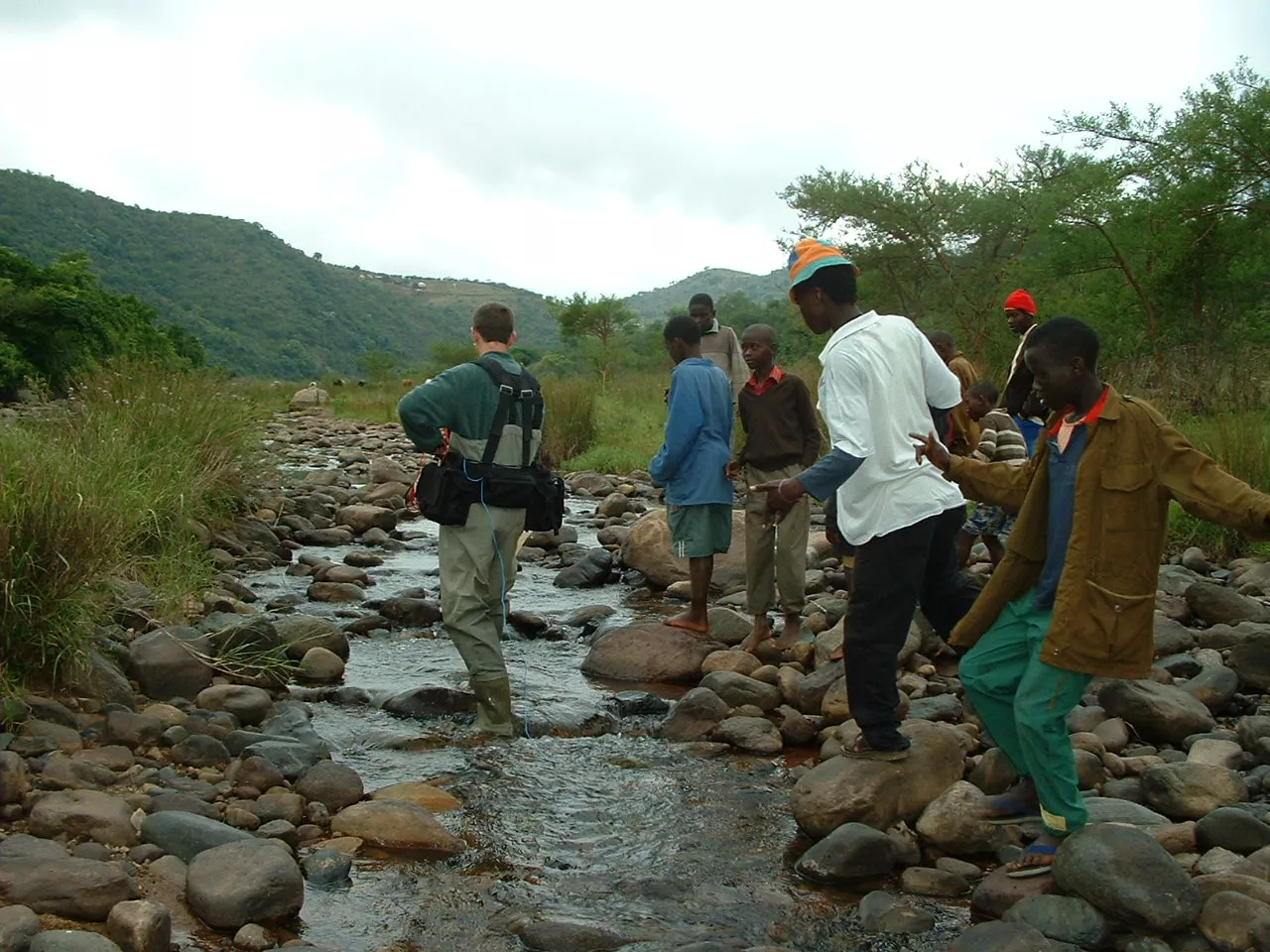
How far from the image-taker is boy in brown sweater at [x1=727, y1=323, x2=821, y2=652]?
6.73 metres

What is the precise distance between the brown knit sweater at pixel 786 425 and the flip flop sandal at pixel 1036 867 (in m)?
3.14

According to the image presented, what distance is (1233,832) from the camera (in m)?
3.89

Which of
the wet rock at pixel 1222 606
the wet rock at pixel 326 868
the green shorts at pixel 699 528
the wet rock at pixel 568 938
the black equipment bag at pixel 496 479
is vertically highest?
the black equipment bag at pixel 496 479

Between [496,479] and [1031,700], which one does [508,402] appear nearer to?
[496,479]

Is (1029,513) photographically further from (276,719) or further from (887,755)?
(276,719)

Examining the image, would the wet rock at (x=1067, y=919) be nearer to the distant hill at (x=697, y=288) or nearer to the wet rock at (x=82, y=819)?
the wet rock at (x=82, y=819)

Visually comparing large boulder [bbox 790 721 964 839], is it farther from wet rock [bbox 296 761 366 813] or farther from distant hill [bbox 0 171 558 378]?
distant hill [bbox 0 171 558 378]

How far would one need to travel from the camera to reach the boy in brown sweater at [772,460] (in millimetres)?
6730

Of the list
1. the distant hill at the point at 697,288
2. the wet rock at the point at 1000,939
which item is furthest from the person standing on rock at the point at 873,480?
the distant hill at the point at 697,288

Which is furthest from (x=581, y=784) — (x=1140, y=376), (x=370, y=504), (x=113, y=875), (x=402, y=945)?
(x=1140, y=376)

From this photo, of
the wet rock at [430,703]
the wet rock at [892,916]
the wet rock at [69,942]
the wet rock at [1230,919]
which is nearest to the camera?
the wet rock at [69,942]

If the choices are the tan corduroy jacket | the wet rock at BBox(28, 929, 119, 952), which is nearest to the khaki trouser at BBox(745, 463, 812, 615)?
the tan corduroy jacket

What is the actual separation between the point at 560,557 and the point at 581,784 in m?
5.52

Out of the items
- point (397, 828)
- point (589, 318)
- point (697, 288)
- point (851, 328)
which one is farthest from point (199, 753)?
point (697, 288)
